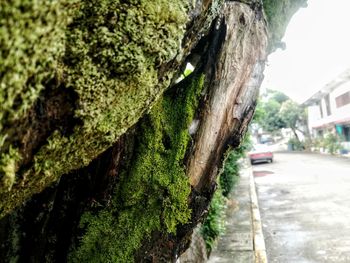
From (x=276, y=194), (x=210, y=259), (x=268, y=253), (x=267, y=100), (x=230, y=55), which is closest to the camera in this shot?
(x=230, y=55)

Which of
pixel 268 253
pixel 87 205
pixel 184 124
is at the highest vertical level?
pixel 184 124

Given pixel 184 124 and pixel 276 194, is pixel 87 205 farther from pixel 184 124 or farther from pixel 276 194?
pixel 276 194

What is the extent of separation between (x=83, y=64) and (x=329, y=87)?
27401 mm

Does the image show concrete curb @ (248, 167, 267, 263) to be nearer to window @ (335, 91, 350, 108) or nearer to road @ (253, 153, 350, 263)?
road @ (253, 153, 350, 263)

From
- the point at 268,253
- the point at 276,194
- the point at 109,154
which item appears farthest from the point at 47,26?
the point at 276,194

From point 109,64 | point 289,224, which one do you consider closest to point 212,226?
point 289,224

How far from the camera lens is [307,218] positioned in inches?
353

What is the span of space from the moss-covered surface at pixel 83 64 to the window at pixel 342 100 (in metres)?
24.3

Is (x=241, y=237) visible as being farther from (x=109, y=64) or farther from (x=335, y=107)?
(x=335, y=107)

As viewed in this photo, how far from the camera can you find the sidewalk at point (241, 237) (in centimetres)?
595

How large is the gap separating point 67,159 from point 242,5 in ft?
5.65

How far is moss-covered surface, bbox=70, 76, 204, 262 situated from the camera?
92.2 inches

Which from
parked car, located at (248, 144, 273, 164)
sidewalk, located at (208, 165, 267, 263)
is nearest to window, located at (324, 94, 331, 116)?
parked car, located at (248, 144, 273, 164)

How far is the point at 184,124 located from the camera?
243 centimetres
